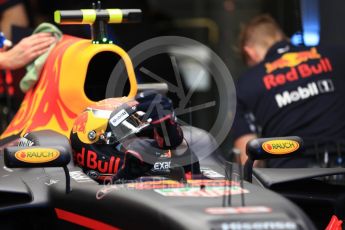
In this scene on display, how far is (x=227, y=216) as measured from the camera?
4914 mm

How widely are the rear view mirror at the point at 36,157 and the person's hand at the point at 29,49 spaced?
6.24 ft

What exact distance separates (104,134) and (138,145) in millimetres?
349

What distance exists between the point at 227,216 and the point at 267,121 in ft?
12.1

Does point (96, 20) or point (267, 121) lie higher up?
point (96, 20)

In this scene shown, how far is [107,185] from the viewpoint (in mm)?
5637

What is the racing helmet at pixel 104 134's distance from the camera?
5.89 metres

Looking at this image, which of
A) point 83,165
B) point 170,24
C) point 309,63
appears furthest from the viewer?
point 170,24

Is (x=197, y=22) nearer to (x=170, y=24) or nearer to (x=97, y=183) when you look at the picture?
(x=170, y=24)

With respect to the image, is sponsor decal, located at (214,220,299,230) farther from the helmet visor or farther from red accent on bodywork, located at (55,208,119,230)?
the helmet visor

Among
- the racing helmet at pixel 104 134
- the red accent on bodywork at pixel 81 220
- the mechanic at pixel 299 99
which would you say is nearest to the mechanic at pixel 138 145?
the racing helmet at pixel 104 134

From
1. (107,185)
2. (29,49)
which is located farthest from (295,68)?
(107,185)

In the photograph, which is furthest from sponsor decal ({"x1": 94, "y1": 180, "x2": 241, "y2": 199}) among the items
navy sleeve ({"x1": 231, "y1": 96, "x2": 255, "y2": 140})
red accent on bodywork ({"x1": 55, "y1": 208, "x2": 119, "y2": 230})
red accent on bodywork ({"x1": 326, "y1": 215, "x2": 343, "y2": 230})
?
navy sleeve ({"x1": 231, "y1": 96, "x2": 255, "y2": 140})

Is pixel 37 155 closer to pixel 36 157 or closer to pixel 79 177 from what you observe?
pixel 36 157

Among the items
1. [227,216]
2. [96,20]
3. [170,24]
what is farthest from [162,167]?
[170,24]
